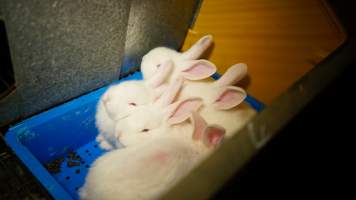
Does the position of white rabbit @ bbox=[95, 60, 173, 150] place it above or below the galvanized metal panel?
below

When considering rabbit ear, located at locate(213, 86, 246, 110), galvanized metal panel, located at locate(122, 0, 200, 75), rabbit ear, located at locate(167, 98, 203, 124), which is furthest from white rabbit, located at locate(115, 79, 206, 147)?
galvanized metal panel, located at locate(122, 0, 200, 75)

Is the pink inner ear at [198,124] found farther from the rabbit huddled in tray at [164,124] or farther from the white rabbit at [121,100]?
the white rabbit at [121,100]

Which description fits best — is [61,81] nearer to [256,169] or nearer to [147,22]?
[147,22]

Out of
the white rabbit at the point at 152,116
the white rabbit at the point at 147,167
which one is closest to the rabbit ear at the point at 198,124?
the white rabbit at the point at 147,167

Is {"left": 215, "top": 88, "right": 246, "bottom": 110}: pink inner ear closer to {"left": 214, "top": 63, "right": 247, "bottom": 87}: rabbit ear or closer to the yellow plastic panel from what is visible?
{"left": 214, "top": 63, "right": 247, "bottom": 87}: rabbit ear

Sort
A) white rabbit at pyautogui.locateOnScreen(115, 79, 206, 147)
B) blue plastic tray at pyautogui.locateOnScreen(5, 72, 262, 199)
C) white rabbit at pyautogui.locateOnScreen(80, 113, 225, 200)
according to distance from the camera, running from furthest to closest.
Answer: white rabbit at pyautogui.locateOnScreen(115, 79, 206, 147) → blue plastic tray at pyautogui.locateOnScreen(5, 72, 262, 199) → white rabbit at pyautogui.locateOnScreen(80, 113, 225, 200)

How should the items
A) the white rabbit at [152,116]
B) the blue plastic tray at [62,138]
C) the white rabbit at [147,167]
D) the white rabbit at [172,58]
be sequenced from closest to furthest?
1. the white rabbit at [147,167]
2. the blue plastic tray at [62,138]
3. the white rabbit at [152,116]
4. the white rabbit at [172,58]

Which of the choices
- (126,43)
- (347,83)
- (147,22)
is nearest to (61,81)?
(126,43)

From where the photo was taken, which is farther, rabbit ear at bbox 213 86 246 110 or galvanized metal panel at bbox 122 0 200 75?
galvanized metal panel at bbox 122 0 200 75
